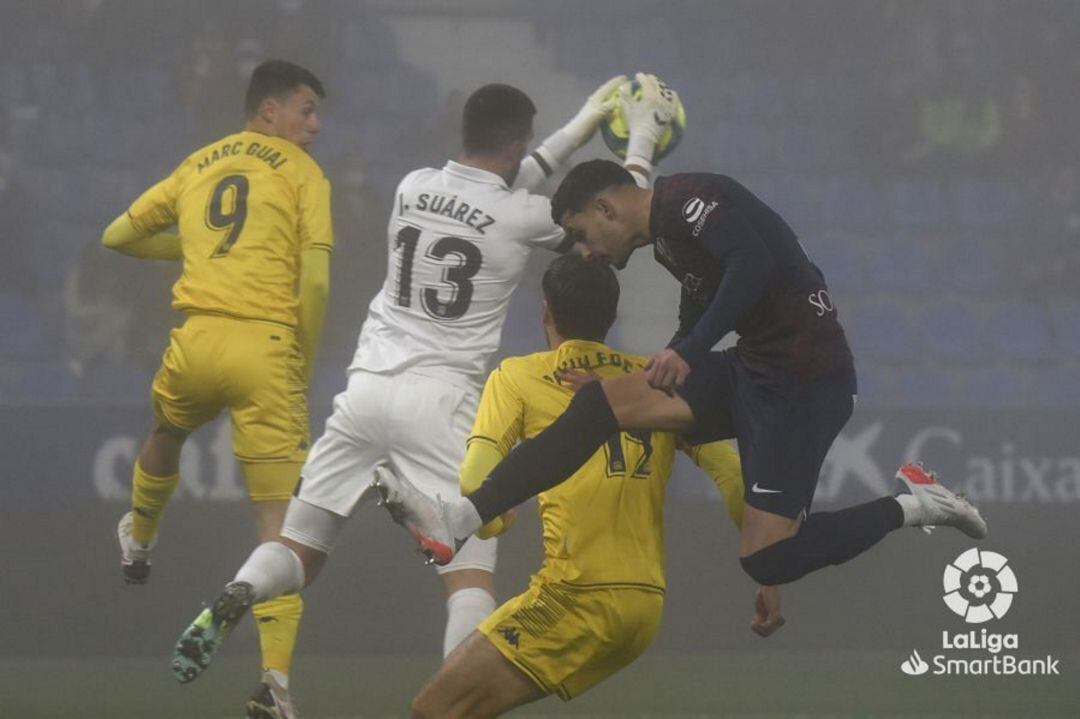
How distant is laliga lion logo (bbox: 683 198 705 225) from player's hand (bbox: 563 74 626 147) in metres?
1.21

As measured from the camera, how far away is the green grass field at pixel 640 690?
703cm

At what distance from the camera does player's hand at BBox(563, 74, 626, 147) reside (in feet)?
19.5

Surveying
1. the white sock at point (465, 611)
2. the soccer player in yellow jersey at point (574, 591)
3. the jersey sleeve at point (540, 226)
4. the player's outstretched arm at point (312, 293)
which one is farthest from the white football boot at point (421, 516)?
the player's outstretched arm at point (312, 293)

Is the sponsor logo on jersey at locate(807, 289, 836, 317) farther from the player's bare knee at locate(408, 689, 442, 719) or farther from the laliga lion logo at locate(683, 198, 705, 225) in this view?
the player's bare knee at locate(408, 689, 442, 719)

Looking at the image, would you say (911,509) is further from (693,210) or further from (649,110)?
(649,110)

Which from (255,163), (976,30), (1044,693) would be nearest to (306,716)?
(255,163)

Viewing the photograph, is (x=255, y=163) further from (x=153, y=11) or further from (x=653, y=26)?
(x=653, y=26)

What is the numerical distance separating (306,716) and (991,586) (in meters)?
3.46

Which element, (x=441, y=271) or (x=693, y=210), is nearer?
(x=693, y=210)

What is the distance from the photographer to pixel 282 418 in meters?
6.10

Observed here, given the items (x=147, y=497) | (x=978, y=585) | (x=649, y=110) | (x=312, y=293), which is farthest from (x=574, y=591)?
(x=978, y=585)

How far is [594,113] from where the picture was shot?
19.6ft

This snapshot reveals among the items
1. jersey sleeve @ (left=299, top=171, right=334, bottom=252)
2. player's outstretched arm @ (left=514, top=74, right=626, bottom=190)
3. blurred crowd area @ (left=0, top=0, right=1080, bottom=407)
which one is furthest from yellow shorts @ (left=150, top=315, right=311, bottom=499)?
blurred crowd area @ (left=0, top=0, right=1080, bottom=407)

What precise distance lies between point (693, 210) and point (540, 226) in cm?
120
